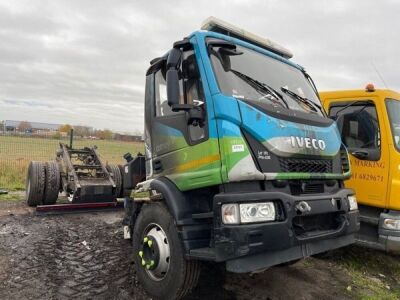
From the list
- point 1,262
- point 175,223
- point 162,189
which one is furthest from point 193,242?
point 1,262

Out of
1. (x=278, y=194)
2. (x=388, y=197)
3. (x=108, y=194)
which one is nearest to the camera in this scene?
(x=278, y=194)

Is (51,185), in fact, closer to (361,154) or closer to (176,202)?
(176,202)

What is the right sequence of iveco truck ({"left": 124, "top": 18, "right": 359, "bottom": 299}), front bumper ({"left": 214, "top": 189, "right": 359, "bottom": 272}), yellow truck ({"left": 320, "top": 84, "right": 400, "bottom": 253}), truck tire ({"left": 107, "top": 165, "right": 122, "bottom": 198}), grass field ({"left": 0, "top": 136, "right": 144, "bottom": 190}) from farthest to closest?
grass field ({"left": 0, "top": 136, "right": 144, "bottom": 190}), truck tire ({"left": 107, "top": 165, "right": 122, "bottom": 198}), yellow truck ({"left": 320, "top": 84, "right": 400, "bottom": 253}), iveco truck ({"left": 124, "top": 18, "right": 359, "bottom": 299}), front bumper ({"left": 214, "top": 189, "right": 359, "bottom": 272})

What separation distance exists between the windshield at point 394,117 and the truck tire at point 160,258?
10.8 ft

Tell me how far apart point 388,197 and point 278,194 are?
2.69 m

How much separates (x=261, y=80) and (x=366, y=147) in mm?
2393

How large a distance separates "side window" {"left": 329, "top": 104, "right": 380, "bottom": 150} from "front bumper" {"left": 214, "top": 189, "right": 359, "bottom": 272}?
2.25 m

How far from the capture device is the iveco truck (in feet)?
10.5

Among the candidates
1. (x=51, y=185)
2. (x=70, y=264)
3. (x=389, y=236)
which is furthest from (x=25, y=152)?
(x=389, y=236)

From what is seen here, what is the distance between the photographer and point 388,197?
16.9 feet

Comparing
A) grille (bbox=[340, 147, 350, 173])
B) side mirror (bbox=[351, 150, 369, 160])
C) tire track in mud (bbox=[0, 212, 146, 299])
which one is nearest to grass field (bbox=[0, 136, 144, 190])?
tire track in mud (bbox=[0, 212, 146, 299])

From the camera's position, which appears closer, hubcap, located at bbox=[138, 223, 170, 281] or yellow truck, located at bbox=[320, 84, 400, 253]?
hubcap, located at bbox=[138, 223, 170, 281]

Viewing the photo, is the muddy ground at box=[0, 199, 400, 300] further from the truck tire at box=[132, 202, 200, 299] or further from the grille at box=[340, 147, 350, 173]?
the grille at box=[340, 147, 350, 173]

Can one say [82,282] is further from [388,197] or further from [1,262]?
[388,197]
